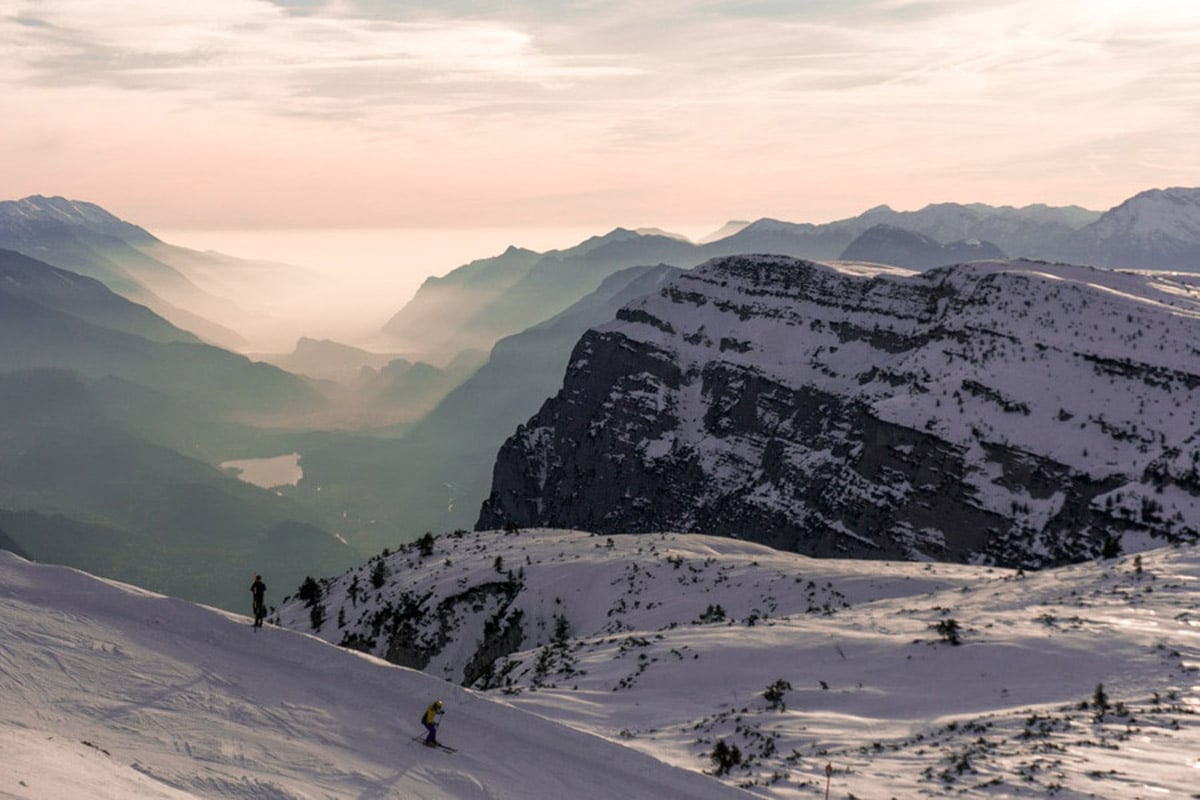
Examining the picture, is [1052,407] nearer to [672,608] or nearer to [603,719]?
[672,608]

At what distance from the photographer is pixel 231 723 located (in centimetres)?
2169

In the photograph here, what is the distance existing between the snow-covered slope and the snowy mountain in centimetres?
190

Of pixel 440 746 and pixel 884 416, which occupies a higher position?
pixel 884 416

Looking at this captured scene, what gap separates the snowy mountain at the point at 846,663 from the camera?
22094mm

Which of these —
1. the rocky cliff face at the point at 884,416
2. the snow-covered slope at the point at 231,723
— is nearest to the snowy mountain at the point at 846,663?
the snow-covered slope at the point at 231,723

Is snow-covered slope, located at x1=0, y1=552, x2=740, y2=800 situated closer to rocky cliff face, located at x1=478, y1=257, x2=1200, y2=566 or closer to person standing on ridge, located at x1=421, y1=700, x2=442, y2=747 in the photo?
person standing on ridge, located at x1=421, y1=700, x2=442, y2=747

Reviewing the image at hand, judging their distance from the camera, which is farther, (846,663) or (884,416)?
(884,416)

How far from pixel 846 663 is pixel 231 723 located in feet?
68.9

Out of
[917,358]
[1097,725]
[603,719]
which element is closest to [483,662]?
[603,719]

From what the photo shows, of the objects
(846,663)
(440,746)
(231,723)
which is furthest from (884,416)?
(231,723)

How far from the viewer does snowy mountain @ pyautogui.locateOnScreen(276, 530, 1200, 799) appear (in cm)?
2209

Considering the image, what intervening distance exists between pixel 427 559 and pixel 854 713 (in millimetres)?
46185

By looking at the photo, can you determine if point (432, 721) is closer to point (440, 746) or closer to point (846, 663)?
point (440, 746)

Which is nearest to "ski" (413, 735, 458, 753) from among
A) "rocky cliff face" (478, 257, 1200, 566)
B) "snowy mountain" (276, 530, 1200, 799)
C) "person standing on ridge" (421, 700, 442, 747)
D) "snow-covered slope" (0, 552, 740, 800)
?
"person standing on ridge" (421, 700, 442, 747)
